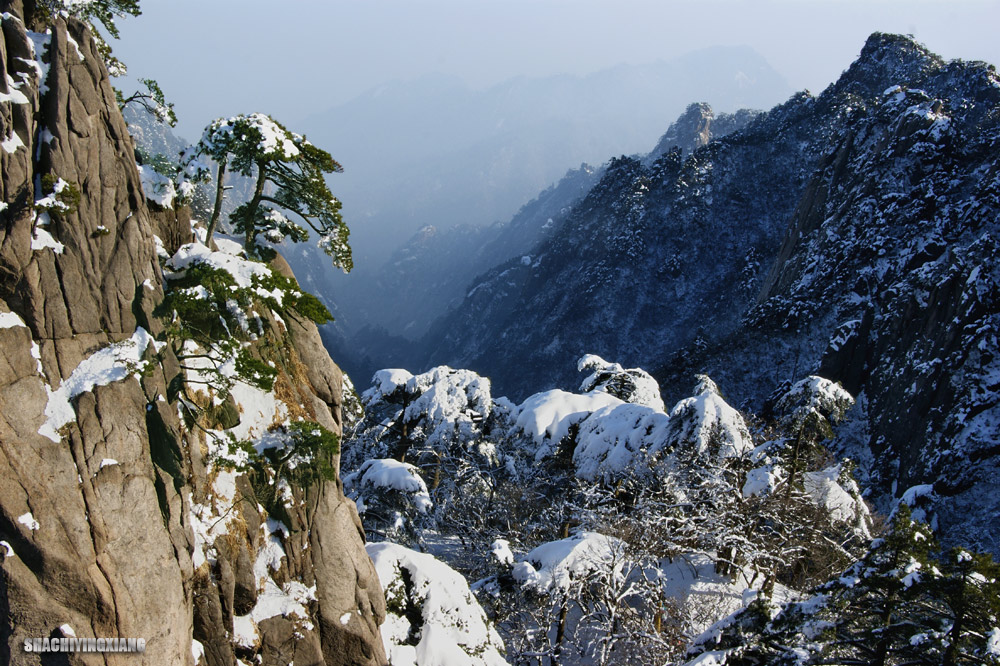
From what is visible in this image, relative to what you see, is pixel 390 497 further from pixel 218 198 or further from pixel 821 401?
pixel 821 401

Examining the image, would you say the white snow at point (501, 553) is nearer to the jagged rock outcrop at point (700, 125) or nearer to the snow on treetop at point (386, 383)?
the snow on treetop at point (386, 383)

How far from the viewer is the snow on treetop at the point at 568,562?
1277 centimetres

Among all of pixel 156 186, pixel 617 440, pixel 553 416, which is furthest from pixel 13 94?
pixel 553 416

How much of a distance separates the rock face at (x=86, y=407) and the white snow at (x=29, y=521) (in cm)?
2

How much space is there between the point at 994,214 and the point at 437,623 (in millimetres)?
40171

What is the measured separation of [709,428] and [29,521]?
1509 cm

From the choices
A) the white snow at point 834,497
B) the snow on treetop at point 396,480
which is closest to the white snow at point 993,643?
the white snow at point 834,497

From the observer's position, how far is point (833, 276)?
153ft

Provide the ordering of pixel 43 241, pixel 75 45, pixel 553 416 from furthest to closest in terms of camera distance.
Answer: pixel 553 416 < pixel 75 45 < pixel 43 241

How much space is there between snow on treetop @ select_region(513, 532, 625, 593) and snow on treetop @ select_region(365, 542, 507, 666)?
151cm

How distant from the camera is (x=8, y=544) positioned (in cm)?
645

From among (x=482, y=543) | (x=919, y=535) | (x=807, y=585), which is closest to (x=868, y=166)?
(x=807, y=585)

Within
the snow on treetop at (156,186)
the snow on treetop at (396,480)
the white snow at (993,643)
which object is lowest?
the white snow at (993,643)

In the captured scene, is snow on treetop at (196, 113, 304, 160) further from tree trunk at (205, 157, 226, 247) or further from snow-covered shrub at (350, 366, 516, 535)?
snow-covered shrub at (350, 366, 516, 535)
